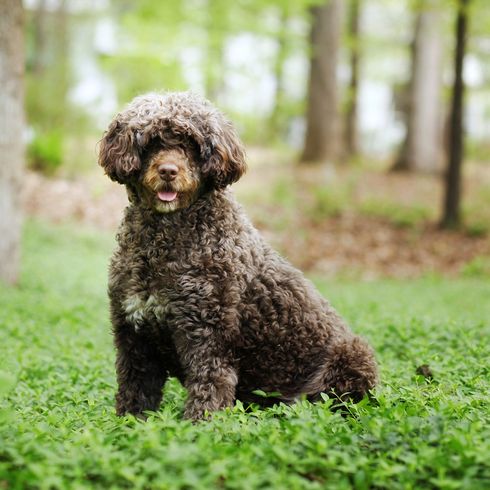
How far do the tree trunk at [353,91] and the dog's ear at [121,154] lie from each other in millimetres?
22128

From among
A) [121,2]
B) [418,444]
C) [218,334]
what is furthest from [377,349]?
[121,2]

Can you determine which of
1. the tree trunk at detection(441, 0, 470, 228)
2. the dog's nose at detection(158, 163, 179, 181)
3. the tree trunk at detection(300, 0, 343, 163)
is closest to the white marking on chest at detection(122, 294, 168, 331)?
the dog's nose at detection(158, 163, 179, 181)

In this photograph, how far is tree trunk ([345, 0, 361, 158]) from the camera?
88.1ft

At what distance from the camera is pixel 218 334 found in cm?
439

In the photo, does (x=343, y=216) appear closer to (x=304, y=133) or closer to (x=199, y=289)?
(x=304, y=133)

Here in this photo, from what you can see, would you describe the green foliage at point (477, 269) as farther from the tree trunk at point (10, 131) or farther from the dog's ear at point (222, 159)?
the dog's ear at point (222, 159)

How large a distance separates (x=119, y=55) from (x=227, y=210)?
50.6 ft

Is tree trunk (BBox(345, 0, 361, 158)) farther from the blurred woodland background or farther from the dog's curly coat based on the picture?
the dog's curly coat

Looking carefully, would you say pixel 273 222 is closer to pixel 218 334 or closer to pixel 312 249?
pixel 312 249

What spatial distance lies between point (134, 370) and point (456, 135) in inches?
505

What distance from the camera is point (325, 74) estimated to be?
836 inches

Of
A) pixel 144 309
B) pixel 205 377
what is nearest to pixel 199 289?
pixel 144 309

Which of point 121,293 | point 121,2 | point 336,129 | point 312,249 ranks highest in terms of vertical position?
point 121,2

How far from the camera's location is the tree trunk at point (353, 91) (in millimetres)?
26859
